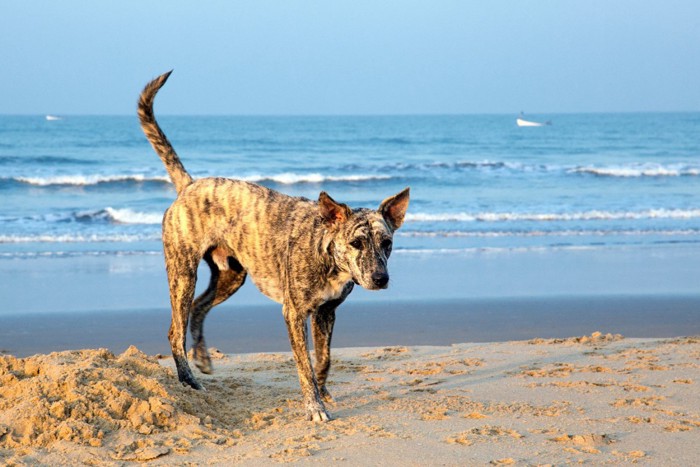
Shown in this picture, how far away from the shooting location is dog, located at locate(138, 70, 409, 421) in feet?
15.6

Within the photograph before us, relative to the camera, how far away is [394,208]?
4930 millimetres

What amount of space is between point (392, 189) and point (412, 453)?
21.7 metres

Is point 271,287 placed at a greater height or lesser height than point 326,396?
greater

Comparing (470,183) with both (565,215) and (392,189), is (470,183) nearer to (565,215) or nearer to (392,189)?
(392,189)

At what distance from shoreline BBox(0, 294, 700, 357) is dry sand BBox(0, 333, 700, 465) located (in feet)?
4.92

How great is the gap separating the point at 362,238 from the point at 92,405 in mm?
1748

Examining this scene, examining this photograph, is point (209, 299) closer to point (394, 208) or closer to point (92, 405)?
point (92, 405)

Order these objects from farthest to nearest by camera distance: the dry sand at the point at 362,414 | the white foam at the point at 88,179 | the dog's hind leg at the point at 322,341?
1. the white foam at the point at 88,179
2. the dog's hind leg at the point at 322,341
3. the dry sand at the point at 362,414

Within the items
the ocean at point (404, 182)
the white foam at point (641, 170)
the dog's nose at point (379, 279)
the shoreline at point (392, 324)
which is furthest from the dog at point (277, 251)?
the white foam at point (641, 170)

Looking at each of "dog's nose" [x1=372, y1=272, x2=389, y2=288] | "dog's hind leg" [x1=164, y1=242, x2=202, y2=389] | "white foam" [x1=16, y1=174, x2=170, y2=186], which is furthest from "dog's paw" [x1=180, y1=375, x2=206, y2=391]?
"white foam" [x1=16, y1=174, x2=170, y2=186]

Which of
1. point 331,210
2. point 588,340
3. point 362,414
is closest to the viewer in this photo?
point 331,210

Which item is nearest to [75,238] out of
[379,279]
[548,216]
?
[548,216]

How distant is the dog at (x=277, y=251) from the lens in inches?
188

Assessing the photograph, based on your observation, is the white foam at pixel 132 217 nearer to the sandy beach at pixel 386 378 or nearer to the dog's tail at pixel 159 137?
the sandy beach at pixel 386 378
